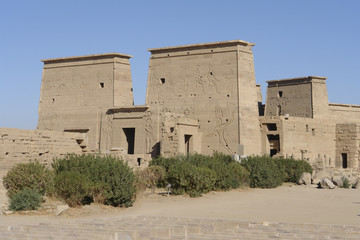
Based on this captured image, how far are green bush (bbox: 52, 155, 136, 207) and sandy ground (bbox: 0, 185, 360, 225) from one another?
0.36 m

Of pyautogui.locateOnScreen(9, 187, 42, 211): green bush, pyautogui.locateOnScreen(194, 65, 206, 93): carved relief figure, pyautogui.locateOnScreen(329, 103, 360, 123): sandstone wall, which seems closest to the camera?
pyautogui.locateOnScreen(9, 187, 42, 211): green bush

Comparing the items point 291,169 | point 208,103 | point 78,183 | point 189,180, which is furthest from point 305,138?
point 78,183

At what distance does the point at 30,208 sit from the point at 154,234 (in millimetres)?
4840

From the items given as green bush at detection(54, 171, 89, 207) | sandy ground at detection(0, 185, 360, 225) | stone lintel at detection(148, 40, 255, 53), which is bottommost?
sandy ground at detection(0, 185, 360, 225)

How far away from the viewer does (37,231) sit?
29.7 ft

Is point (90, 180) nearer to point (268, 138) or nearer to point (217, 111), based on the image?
point (217, 111)

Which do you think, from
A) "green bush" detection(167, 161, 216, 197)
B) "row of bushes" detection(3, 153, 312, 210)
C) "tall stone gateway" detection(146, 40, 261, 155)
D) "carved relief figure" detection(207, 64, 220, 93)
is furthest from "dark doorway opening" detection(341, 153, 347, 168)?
"green bush" detection(167, 161, 216, 197)

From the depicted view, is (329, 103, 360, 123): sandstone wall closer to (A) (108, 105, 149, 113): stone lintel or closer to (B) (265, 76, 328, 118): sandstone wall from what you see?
(B) (265, 76, 328, 118): sandstone wall

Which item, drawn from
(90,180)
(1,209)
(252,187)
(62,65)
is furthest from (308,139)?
(1,209)

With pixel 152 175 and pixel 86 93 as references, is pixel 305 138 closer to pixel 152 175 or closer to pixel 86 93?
pixel 86 93

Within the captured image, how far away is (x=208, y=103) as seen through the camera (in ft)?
94.6

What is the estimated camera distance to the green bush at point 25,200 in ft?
40.4

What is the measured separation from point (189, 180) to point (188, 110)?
12699mm

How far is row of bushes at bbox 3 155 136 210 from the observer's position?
13.3m
